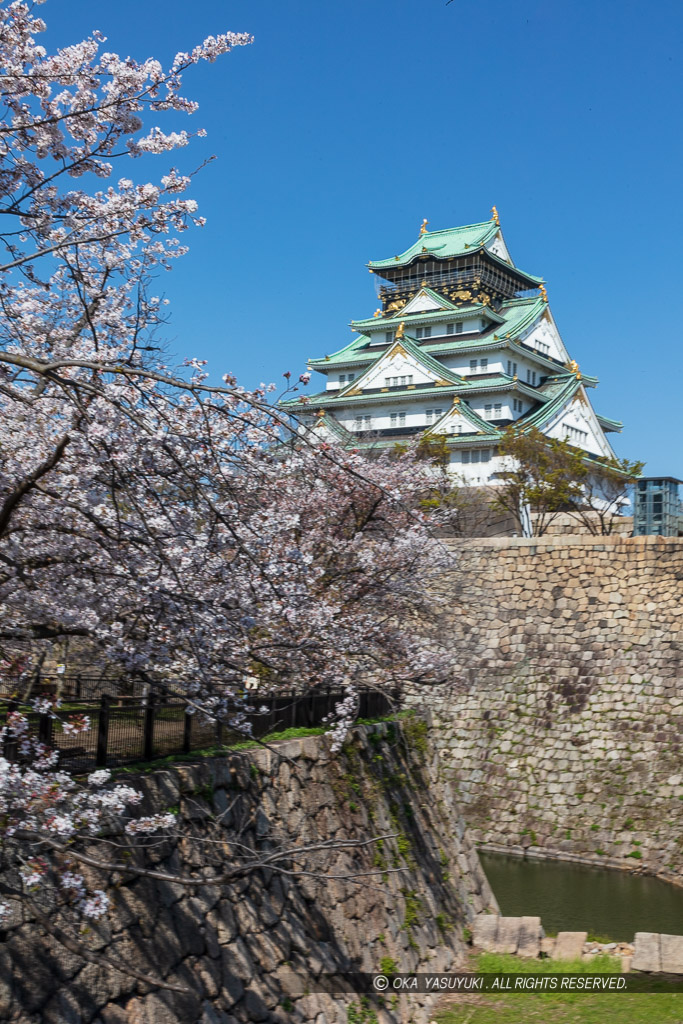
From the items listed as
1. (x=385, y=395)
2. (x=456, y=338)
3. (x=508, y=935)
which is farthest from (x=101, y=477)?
(x=456, y=338)

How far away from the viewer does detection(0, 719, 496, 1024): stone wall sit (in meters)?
5.57

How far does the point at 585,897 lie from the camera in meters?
15.3

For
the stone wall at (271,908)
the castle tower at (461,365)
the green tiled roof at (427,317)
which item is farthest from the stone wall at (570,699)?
the green tiled roof at (427,317)

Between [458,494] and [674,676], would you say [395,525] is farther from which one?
[458,494]

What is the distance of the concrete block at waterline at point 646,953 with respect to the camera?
10.9 metres

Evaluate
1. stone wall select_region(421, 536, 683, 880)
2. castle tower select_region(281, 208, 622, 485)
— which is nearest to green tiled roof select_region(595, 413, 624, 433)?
castle tower select_region(281, 208, 622, 485)

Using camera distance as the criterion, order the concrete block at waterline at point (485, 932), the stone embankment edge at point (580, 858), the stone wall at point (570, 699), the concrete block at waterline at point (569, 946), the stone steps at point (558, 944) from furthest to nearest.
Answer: the stone wall at point (570, 699)
the stone embankment edge at point (580, 858)
the concrete block at waterline at point (485, 932)
the concrete block at waterline at point (569, 946)
the stone steps at point (558, 944)

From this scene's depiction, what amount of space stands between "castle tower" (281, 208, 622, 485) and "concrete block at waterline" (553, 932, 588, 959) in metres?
23.4

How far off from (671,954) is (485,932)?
2.15 m

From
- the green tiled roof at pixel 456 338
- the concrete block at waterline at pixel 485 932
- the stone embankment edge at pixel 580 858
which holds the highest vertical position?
the green tiled roof at pixel 456 338

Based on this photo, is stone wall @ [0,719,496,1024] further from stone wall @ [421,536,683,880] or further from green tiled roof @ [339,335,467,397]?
green tiled roof @ [339,335,467,397]

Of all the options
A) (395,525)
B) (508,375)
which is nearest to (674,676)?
(395,525)

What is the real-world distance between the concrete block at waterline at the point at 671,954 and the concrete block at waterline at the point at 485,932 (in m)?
1.91

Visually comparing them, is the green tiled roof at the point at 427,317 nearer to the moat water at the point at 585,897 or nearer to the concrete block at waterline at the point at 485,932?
the moat water at the point at 585,897
